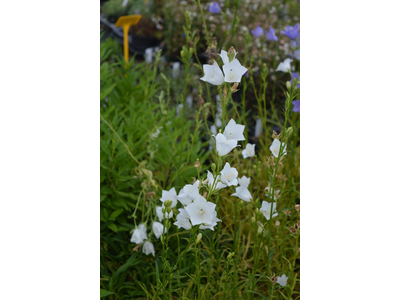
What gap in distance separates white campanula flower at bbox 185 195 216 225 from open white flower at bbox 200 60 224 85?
0.81 feet

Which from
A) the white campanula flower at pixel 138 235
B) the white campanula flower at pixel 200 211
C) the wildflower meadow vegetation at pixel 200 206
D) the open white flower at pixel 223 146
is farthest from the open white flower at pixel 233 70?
the white campanula flower at pixel 138 235

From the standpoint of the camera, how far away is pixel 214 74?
76cm

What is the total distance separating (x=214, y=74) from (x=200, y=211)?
28 cm

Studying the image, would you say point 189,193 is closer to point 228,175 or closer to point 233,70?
point 228,175

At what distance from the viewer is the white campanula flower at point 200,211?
2.25 ft

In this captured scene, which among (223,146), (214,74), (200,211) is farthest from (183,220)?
(214,74)

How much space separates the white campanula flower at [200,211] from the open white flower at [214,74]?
0.25 metres

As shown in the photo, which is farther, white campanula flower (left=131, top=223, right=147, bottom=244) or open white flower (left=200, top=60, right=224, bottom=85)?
white campanula flower (left=131, top=223, right=147, bottom=244)

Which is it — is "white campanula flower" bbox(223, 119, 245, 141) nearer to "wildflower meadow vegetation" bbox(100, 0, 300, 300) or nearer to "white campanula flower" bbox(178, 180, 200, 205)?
"wildflower meadow vegetation" bbox(100, 0, 300, 300)

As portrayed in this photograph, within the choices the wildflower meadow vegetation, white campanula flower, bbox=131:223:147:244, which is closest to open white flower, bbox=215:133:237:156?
the wildflower meadow vegetation

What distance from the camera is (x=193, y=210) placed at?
69cm

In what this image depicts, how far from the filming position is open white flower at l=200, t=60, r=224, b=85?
29.7 inches

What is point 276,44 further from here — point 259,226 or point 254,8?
point 259,226
